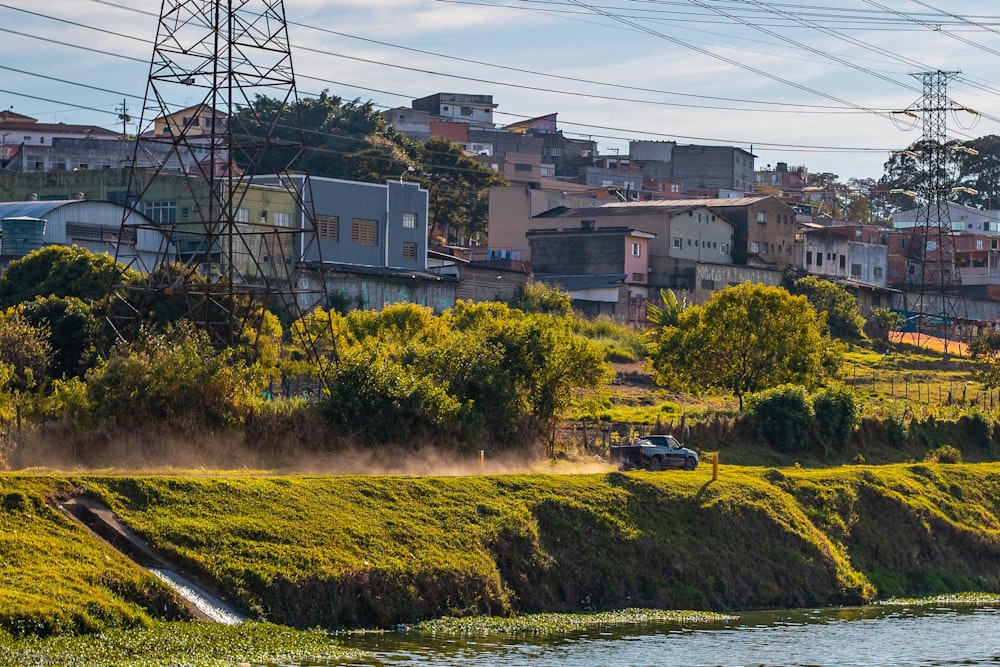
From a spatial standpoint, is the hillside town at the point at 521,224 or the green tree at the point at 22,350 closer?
the green tree at the point at 22,350

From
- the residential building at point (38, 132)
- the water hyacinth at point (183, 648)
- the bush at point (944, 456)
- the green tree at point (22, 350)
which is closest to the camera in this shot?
the water hyacinth at point (183, 648)

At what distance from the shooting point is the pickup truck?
158 feet

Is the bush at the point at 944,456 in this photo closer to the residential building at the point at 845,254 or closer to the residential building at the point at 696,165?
the residential building at the point at 845,254

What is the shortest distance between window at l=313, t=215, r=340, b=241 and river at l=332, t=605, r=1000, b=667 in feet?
157

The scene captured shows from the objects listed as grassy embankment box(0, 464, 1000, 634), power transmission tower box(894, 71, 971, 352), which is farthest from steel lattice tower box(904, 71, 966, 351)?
grassy embankment box(0, 464, 1000, 634)

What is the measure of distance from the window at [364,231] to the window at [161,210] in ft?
35.7

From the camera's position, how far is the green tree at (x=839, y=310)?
96375 millimetres

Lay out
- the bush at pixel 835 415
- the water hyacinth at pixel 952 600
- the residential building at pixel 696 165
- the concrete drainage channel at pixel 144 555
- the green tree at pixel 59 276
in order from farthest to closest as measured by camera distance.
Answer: the residential building at pixel 696 165 < the bush at pixel 835 415 < the green tree at pixel 59 276 < the water hyacinth at pixel 952 600 < the concrete drainage channel at pixel 144 555

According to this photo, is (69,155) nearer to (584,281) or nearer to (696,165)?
(584,281)

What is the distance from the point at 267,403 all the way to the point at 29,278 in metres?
21.9

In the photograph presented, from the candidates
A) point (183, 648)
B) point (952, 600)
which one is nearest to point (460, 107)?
point (952, 600)

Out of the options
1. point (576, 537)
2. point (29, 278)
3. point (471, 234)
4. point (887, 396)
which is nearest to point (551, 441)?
point (576, 537)

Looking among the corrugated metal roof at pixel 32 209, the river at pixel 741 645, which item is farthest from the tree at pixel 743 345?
the corrugated metal roof at pixel 32 209

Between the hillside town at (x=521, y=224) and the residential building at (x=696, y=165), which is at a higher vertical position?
the residential building at (x=696, y=165)
